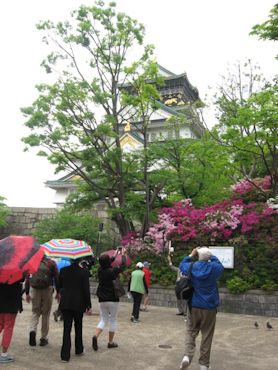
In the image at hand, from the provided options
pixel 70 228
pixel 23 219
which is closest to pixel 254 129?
pixel 70 228

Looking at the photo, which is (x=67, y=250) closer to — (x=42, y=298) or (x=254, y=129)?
(x=42, y=298)

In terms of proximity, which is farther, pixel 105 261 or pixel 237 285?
pixel 237 285

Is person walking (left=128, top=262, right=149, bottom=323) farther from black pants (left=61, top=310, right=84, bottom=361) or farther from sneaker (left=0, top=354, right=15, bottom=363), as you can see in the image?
sneaker (left=0, top=354, right=15, bottom=363)

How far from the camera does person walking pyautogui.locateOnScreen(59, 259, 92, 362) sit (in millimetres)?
5566

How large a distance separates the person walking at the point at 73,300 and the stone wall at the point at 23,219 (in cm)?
2464

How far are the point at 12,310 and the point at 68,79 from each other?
43.9ft

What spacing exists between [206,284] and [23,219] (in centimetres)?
2743

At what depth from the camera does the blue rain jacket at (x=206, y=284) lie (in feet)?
16.6

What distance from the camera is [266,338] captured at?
26.2 feet

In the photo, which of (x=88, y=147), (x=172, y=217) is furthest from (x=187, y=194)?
(x=88, y=147)

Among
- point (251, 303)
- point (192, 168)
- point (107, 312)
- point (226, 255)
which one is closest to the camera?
point (107, 312)

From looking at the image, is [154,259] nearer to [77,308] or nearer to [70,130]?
[70,130]

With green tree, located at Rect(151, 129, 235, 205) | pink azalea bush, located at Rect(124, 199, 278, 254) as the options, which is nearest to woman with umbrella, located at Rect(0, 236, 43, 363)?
pink azalea bush, located at Rect(124, 199, 278, 254)

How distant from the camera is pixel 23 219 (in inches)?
1201
